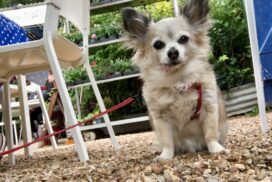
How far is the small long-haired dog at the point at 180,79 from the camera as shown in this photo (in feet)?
7.08

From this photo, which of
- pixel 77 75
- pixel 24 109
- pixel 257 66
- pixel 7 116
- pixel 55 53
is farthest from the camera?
pixel 77 75

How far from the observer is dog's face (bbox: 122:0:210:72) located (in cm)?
222

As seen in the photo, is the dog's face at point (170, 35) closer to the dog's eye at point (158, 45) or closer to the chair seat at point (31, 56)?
the dog's eye at point (158, 45)

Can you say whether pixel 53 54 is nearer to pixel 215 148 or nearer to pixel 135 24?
pixel 135 24

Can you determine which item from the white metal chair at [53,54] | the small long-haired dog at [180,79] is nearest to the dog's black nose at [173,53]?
the small long-haired dog at [180,79]

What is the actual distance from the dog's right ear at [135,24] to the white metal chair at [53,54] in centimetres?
35

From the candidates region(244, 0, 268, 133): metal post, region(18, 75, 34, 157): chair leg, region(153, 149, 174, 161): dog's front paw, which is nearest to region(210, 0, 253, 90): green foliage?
region(18, 75, 34, 157): chair leg

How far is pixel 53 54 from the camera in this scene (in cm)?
222

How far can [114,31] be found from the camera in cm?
578

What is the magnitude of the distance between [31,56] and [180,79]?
2.70 ft

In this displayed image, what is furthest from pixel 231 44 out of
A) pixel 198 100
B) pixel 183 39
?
pixel 198 100

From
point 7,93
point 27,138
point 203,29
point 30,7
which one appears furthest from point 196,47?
point 30,7

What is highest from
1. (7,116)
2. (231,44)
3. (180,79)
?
(231,44)

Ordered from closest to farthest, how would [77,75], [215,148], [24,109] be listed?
[215,148], [24,109], [77,75]
